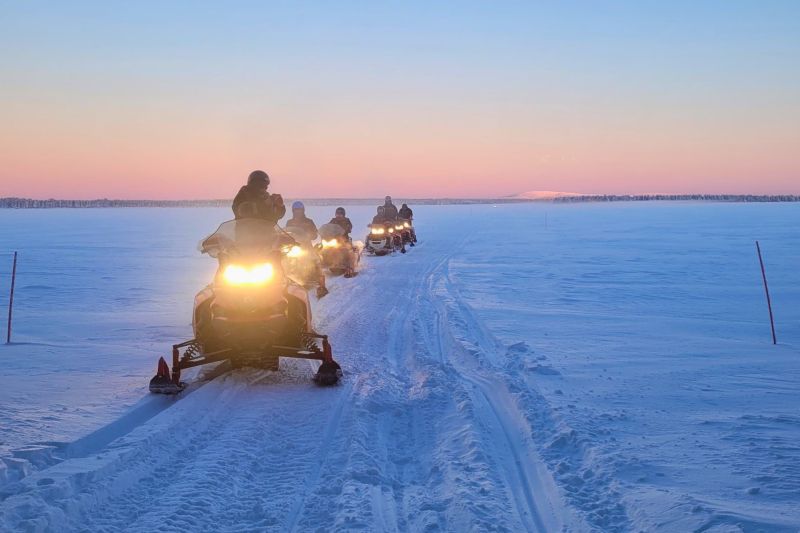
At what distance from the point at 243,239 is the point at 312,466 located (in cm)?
320

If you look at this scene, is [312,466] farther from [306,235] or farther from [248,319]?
[306,235]

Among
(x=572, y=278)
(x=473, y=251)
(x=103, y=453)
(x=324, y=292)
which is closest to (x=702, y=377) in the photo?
(x=103, y=453)

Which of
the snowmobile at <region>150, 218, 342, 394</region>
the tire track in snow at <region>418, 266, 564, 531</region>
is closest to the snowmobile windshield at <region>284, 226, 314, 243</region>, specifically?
the tire track in snow at <region>418, 266, 564, 531</region>

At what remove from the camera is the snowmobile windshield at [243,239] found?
21.2 feet

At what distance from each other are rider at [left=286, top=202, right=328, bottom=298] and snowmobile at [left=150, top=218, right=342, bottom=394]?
5004mm

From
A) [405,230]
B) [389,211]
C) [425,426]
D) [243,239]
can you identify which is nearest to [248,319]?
[243,239]

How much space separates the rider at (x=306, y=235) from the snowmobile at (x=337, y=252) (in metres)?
1.17

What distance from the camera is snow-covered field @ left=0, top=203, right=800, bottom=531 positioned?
11.6ft

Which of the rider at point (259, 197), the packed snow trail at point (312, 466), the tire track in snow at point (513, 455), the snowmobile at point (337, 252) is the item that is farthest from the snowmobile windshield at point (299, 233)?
the packed snow trail at point (312, 466)

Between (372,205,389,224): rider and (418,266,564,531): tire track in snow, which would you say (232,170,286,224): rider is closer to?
(418,266,564,531): tire track in snow

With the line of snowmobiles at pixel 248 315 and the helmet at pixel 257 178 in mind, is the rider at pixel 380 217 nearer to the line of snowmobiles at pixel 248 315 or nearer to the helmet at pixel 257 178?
the helmet at pixel 257 178

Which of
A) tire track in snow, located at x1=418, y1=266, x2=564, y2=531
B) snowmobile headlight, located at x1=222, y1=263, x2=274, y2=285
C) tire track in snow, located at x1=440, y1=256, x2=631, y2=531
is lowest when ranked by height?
tire track in snow, located at x1=418, y1=266, x2=564, y2=531

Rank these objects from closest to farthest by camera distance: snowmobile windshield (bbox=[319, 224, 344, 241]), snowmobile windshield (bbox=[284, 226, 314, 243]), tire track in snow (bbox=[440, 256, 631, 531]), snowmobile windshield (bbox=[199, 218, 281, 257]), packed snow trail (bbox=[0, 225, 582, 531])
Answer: packed snow trail (bbox=[0, 225, 582, 531]), tire track in snow (bbox=[440, 256, 631, 531]), snowmobile windshield (bbox=[199, 218, 281, 257]), snowmobile windshield (bbox=[284, 226, 314, 243]), snowmobile windshield (bbox=[319, 224, 344, 241])

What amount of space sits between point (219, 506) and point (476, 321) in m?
6.67
